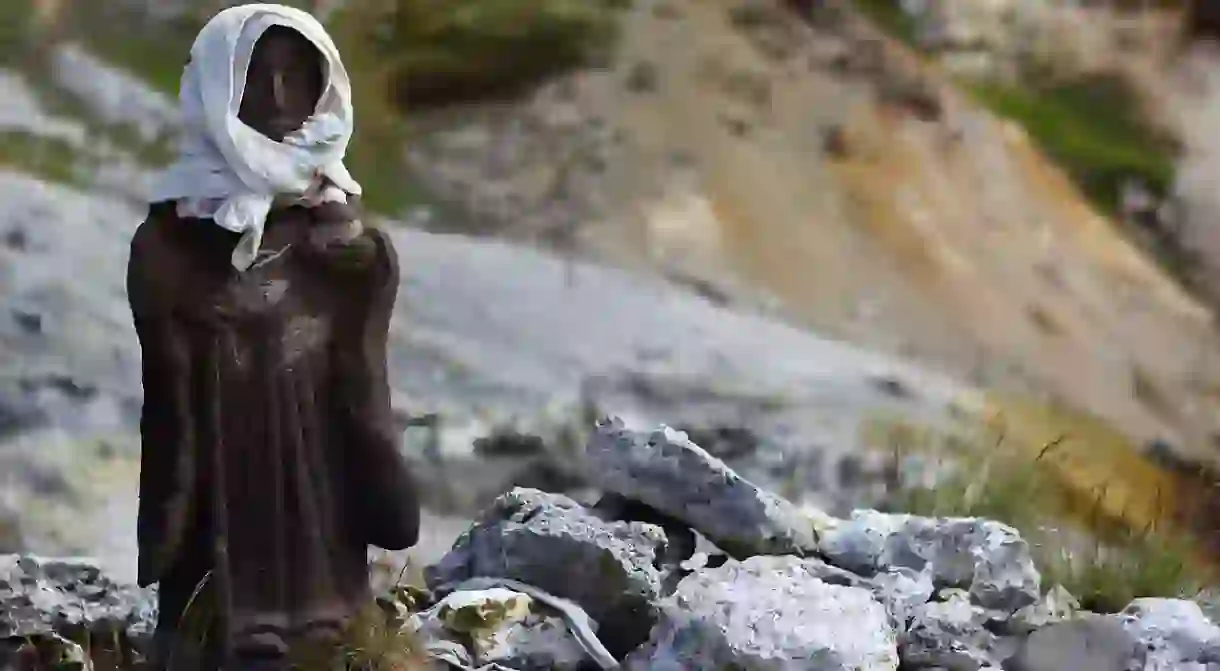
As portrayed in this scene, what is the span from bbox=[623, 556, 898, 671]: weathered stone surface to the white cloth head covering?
3.85ft

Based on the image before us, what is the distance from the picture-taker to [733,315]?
24.9 ft

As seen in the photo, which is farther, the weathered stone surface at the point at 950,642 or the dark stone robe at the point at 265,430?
the weathered stone surface at the point at 950,642

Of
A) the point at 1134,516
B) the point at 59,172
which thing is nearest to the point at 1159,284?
the point at 1134,516

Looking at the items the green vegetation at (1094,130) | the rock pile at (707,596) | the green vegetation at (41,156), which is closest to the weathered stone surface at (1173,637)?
the rock pile at (707,596)

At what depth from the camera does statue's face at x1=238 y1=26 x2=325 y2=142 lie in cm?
288

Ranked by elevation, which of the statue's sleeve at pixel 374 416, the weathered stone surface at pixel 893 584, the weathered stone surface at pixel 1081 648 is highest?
the statue's sleeve at pixel 374 416

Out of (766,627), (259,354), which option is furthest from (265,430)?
(766,627)

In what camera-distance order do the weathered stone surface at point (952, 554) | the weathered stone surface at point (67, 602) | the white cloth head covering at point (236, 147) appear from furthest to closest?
1. the weathered stone surface at point (952, 554)
2. the weathered stone surface at point (67, 602)
3. the white cloth head covering at point (236, 147)

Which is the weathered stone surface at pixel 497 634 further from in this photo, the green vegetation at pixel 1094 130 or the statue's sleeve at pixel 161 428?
the green vegetation at pixel 1094 130

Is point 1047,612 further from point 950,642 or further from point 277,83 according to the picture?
point 277,83

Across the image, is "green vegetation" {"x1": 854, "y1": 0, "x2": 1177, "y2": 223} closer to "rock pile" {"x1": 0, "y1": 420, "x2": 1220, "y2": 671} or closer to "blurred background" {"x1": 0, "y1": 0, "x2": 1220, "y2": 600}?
"blurred background" {"x1": 0, "y1": 0, "x2": 1220, "y2": 600}

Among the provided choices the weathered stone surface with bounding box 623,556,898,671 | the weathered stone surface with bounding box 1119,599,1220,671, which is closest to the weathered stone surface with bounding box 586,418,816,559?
the weathered stone surface with bounding box 623,556,898,671

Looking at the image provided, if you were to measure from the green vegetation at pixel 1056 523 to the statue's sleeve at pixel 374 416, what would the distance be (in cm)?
188

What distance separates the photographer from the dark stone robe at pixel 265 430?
2852mm
